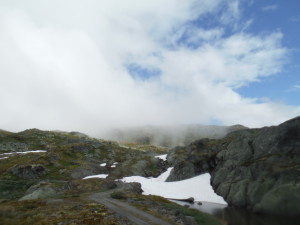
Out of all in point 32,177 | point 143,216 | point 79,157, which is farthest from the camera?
point 79,157

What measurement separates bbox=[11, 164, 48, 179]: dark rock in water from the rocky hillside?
2684 inches

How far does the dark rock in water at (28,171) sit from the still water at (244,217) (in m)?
79.9

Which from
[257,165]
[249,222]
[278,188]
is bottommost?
[249,222]

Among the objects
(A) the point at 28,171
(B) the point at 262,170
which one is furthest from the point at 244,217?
(A) the point at 28,171

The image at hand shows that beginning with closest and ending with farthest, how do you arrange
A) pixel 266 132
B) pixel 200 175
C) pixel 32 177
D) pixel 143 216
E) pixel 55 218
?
pixel 55 218
pixel 143 216
pixel 266 132
pixel 200 175
pixel 32 177

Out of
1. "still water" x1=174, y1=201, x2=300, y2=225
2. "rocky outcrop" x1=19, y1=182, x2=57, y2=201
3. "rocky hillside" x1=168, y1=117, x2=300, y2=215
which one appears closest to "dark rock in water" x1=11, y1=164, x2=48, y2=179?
"rocky outcrop" x1=19, y1=182, x2=57, y2=201

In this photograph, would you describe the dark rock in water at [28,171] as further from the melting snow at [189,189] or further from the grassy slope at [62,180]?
the melting snow at [189,189]

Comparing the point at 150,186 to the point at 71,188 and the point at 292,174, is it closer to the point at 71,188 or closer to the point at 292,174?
the point at 71,188

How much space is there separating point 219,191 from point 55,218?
3861 cm

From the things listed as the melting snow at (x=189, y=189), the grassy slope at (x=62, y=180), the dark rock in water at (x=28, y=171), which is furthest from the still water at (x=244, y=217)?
the dark rock in water at (x=28, y=171)

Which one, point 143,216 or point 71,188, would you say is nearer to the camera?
point 143,216

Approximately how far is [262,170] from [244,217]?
13935mm

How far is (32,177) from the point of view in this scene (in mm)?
105812

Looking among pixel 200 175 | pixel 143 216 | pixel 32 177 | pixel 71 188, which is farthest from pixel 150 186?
pixel 32 177
